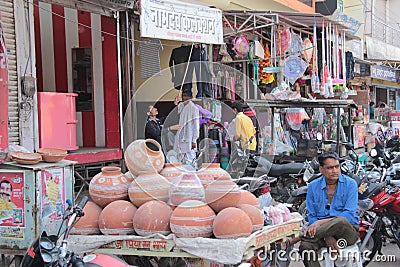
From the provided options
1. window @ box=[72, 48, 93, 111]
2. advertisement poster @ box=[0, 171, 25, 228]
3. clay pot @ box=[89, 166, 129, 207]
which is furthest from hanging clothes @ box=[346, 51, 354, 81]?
advertisement poster @ box=[0, 171, 25, 228]

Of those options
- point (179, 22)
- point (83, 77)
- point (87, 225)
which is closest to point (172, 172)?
point (87, 225)

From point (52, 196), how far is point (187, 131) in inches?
120

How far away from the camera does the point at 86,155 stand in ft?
23.3

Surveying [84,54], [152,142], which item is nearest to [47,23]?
[84,54]

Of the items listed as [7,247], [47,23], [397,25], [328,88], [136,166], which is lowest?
[7,247]

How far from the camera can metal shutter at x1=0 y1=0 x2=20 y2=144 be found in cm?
573

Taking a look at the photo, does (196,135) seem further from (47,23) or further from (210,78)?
(47,23)

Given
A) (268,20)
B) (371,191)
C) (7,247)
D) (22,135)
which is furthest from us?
(268,20)

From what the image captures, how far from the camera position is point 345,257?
4.03 meters

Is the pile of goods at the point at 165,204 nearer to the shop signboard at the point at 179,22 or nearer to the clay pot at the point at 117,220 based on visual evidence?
the clay pot at the point at 117,220

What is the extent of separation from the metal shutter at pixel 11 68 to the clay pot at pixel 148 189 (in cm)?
262

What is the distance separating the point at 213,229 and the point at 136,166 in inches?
34.4

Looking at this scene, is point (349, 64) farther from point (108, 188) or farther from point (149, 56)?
point (108, 188)

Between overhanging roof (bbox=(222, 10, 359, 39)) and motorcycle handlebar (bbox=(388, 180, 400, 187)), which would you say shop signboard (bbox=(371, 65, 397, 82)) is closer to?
overhanging roof (bbox=(222, 10, 359, 39))
